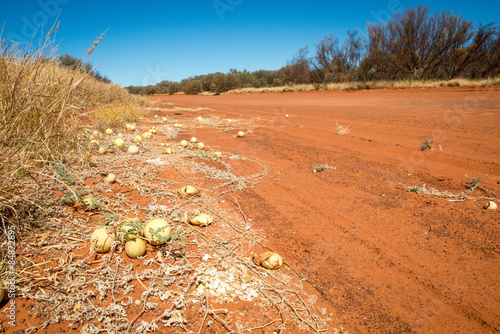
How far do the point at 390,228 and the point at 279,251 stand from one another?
4.45 feet

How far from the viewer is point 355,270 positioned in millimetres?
2316

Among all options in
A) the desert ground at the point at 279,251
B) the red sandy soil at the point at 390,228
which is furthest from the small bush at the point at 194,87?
the desert ground at the point at 279,251

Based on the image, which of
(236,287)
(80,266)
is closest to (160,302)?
(236,287)

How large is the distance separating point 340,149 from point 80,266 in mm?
5330

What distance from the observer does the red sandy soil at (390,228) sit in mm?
1951

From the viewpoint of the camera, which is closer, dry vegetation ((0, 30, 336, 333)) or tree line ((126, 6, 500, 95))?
dry vegetation ((0, 30, 336, 333))

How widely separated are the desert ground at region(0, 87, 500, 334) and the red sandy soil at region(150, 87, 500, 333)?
0.6 inches

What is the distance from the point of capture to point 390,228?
2.89 metres

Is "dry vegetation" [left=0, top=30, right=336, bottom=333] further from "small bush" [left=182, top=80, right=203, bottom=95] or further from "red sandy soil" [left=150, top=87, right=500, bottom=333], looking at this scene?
"small bush" [left=182, top=80, right=203, bottom=95]

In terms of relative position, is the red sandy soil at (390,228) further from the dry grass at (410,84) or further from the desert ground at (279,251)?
the dry grass at (410,84)

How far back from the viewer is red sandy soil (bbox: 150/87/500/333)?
1.95 m

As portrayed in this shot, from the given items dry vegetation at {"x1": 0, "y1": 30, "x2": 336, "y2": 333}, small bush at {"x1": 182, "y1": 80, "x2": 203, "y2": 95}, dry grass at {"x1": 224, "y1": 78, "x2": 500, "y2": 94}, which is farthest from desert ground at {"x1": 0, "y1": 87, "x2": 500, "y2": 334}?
small bush at {"x1": 182, "y1": 80, "x2": 203, "y2": 95}

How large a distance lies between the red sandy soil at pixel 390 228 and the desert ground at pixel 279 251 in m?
0.01

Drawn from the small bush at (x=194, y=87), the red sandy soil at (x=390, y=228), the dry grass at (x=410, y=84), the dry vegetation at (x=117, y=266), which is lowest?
the red sandy soil at (x=390, y=228)
